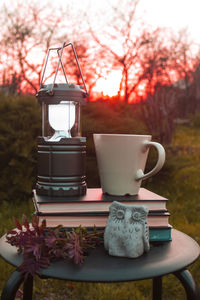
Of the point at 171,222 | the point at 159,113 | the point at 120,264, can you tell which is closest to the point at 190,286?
the point at 120,264

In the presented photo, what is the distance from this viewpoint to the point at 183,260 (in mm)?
899

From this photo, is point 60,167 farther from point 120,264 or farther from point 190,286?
point 190,286

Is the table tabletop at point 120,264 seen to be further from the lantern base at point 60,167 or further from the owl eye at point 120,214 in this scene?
the lantern base at point 60,167

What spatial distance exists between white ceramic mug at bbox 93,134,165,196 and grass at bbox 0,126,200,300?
42cm

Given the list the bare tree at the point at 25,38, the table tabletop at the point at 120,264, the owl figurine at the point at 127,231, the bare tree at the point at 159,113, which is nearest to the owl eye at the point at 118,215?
the owl figurine at the point at 127,231

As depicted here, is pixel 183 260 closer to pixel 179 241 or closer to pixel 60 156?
pixel 179 241

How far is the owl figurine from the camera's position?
897mm

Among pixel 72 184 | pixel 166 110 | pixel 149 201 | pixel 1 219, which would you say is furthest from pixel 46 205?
pixel 166 110

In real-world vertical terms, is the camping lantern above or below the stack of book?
above

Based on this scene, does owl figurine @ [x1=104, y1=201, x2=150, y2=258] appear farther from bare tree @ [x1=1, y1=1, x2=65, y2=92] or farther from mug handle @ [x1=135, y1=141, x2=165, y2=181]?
bare tree @ [x1=1, y1=1, x2=65, y2=92]

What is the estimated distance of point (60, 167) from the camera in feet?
3.70

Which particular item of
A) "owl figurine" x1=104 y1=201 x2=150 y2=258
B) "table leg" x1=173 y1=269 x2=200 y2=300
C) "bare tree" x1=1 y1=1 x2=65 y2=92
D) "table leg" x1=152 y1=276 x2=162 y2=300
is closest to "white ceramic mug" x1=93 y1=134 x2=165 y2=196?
"owl figurine" x1=104 y1=201 x2=150 y2=258

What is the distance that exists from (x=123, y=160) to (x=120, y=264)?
0.37 meters

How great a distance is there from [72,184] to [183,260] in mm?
449
